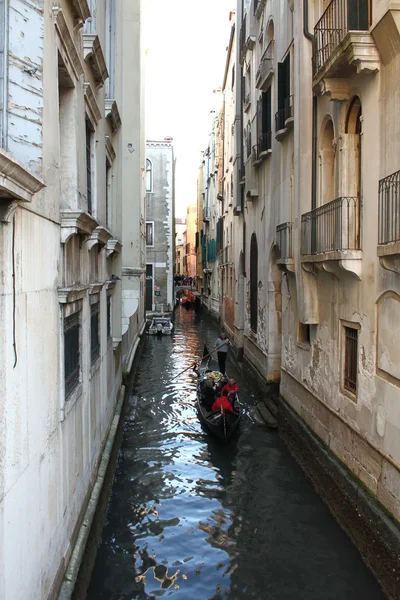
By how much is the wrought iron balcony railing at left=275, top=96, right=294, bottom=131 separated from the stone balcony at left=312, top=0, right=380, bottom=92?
7.31 ft

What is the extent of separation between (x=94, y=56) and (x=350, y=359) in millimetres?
5147

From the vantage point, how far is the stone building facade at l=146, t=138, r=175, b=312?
3650 centimetres

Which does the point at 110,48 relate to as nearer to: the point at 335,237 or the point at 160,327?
the point at 335,237

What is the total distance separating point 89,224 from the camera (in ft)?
19.4

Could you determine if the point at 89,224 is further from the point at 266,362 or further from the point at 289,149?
the point at 266,362

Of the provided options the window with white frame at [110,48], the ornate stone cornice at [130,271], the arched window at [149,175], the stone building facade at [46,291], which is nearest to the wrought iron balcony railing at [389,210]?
the stone building facade at [46,291]

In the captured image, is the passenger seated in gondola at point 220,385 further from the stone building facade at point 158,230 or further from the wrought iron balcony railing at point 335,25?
the stone building facade at point 158,230

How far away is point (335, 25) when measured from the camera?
7965 millimetres

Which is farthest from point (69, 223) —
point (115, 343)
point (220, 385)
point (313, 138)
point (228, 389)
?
point (220, 385)

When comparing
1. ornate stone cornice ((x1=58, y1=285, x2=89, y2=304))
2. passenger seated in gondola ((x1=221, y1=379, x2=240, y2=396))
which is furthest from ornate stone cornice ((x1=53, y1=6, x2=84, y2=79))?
passenger seated in gondola ((x1=221, y1=379, x2=240, y2=396))

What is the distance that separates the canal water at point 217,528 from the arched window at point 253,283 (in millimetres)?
5529

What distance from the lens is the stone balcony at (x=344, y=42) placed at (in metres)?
6.40

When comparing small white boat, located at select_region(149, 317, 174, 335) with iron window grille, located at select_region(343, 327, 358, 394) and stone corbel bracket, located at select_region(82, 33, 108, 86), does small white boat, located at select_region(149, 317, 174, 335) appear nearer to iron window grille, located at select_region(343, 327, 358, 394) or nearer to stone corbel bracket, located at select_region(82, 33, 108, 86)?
iron window grille, located at select_region(343, 327, 358, 394)

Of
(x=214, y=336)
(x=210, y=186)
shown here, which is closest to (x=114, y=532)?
(x=214, y=336)
